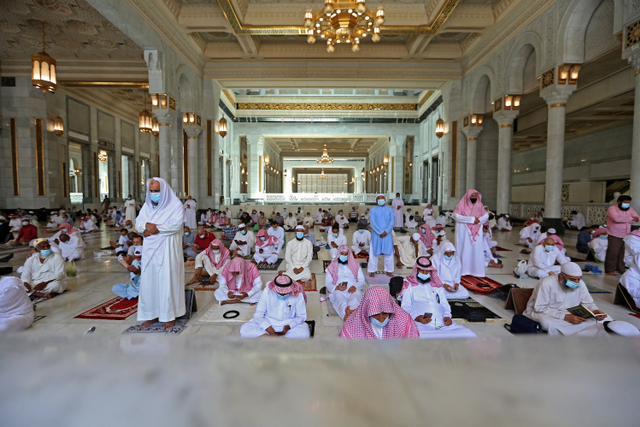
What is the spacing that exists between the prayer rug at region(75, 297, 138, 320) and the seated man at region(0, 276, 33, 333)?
481 mm

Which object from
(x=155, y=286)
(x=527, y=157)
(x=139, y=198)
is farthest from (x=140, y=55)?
(x=527, y=157)

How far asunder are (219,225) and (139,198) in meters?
10.2

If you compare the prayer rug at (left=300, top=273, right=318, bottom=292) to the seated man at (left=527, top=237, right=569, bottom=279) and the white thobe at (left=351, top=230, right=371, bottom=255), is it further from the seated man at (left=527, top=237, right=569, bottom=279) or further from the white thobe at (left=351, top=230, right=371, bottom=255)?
the seated man at (left=527, top=237, right=569, bottom=279)

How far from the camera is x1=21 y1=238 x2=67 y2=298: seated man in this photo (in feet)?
12.9

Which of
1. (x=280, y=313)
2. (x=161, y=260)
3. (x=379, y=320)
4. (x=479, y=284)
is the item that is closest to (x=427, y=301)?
(x=379, y=320)

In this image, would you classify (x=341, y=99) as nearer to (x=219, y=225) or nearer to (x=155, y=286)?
(x=219, y=225)

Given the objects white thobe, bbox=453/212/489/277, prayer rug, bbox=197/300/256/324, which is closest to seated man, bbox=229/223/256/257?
prayer rug, bbox=197/300/256/324

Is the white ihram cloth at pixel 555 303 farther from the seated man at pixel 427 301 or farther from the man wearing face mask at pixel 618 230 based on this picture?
the man wearing face mask at pixel 618 230

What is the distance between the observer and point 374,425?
39 cm

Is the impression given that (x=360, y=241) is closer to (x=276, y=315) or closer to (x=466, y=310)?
(x=466, y=310)

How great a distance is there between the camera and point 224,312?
3.52 metres

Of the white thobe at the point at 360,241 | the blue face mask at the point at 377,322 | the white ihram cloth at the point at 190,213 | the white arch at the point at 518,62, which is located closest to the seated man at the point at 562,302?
the blue face mask at the point at 377,322

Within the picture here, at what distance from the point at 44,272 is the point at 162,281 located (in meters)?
2.11

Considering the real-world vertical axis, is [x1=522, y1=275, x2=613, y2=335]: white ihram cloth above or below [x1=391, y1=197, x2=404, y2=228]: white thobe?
below
